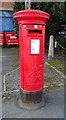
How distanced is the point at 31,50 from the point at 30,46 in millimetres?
77

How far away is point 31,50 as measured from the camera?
107 inches

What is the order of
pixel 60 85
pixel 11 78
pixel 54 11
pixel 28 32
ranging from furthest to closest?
pixel 54 11 < pixel 11 78 < pixel 60 85 < pixel 28 32

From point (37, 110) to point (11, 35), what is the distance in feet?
28.7

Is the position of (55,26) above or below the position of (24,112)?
above

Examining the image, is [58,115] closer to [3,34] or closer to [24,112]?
[24,112]

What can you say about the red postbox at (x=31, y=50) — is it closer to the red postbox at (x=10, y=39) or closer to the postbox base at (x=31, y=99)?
the postbox base at (x=31, y=99)

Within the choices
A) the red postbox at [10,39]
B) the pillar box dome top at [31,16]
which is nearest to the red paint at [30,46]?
the pillar box dome top at [31,16]

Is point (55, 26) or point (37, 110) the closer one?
point (37, 110)

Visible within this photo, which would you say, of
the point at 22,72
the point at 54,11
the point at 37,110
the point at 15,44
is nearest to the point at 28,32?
the point at 22,72

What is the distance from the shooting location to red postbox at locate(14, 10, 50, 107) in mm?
2594

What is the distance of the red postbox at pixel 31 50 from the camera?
2.59 meters

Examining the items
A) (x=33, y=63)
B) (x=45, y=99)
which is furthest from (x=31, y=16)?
(x=45, y=99)

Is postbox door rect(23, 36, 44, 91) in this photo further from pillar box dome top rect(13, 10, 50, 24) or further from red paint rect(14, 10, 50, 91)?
pillar box dome top rect(13, 10, 50, 24)

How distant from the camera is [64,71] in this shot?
500 centimetres
